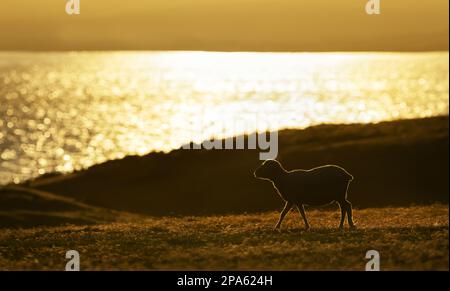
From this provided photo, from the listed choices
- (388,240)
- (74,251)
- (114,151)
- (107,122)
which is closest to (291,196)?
(388,240)

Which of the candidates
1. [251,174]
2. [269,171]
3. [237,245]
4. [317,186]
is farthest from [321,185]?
[251,174]

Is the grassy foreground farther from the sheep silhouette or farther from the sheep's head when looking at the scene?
the sheep's head

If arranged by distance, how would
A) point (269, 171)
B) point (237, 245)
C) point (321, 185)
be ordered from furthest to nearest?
point (269, 171), point (321, 185), point (237, 245)

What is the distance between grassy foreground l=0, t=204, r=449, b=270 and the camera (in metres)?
17.7

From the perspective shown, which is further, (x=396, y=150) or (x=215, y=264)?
(x=396, y=150)

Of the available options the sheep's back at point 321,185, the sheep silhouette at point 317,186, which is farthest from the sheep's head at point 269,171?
the sheep's back at point 321,185

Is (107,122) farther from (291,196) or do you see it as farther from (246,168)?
(291,196)

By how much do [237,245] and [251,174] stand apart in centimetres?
3332

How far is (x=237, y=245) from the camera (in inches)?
791

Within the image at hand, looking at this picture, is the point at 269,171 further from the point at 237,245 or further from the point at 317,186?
the point at 237,245

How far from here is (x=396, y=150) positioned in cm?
5494

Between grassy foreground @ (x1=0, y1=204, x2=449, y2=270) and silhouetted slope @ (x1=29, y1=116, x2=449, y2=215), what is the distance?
68.7 feet

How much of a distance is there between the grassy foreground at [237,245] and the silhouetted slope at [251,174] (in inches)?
825
